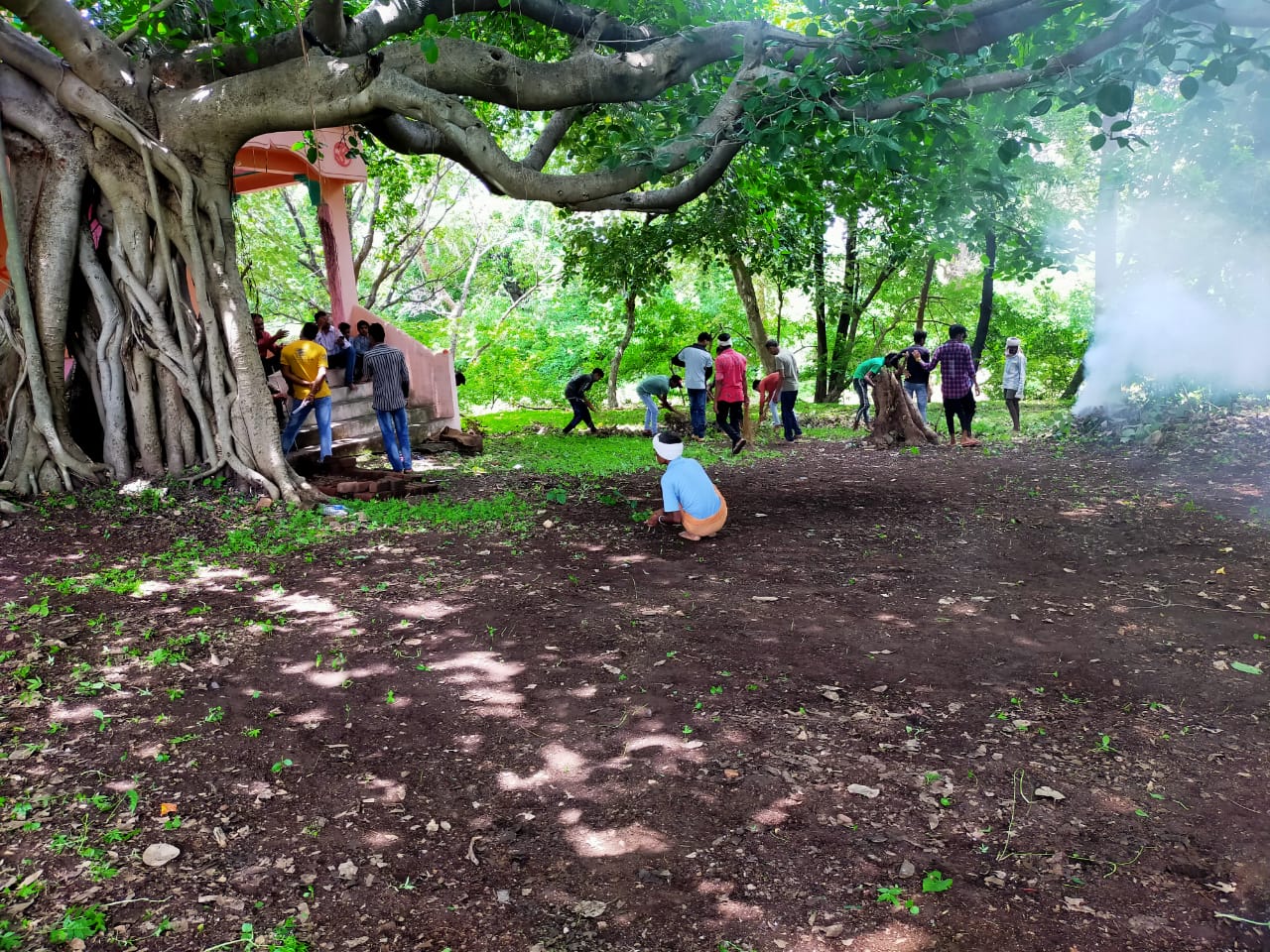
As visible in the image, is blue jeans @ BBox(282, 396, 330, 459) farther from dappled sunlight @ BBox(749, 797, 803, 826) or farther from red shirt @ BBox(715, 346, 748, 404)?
dappled sunlight @ BBox(749, 797, 803, 826)

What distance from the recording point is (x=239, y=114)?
7395mm

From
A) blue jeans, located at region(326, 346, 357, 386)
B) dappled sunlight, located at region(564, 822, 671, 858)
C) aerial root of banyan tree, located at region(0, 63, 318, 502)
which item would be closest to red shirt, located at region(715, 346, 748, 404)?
blue jeans, located at region(326, 346, 357, 386)

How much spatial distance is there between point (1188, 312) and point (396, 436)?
11.0 metres

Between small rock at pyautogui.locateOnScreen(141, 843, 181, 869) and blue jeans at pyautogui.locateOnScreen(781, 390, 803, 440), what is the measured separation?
1156 cm

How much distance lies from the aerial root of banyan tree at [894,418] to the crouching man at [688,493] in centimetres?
656

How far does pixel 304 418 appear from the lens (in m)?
9.64

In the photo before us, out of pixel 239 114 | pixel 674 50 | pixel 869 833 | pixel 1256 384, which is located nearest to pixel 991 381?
pixel 1256 384

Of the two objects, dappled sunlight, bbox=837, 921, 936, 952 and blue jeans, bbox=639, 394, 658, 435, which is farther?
blue jeans, bbox=639, 394, 658, 435

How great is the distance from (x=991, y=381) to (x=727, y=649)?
2373cm

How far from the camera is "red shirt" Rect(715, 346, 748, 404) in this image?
40.5ft

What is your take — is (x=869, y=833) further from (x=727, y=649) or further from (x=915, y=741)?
(x=727, y=649)

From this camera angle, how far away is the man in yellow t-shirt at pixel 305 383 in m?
9.35

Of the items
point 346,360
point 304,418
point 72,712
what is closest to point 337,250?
point 346,360

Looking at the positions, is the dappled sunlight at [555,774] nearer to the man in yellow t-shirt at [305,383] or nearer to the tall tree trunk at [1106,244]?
the man in yellow t-shirt at [305,383]
